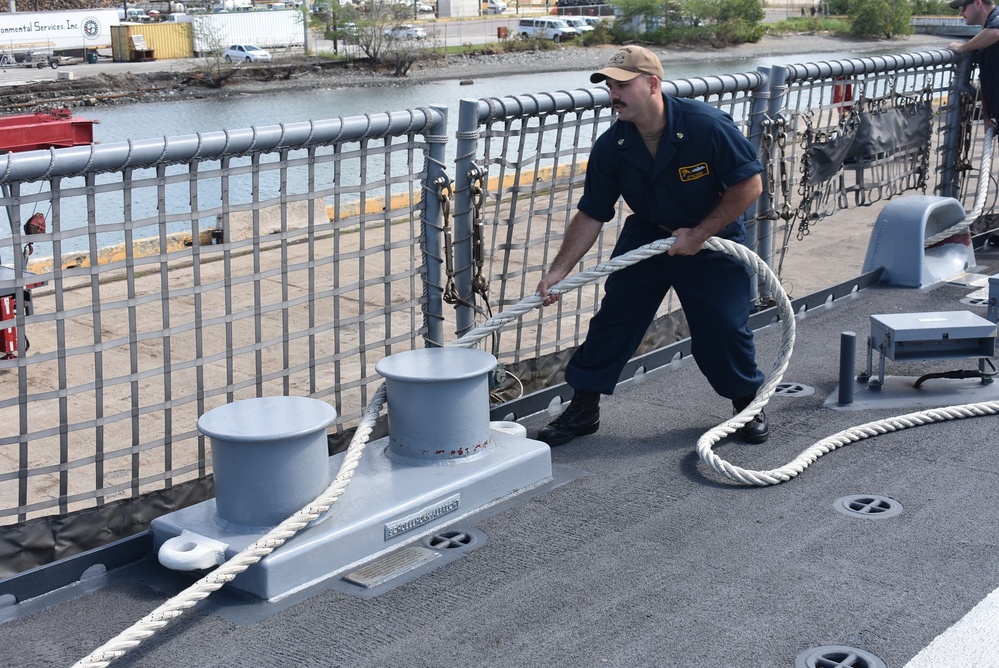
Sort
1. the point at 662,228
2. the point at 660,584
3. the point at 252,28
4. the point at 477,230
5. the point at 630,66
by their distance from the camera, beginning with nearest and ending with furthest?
1. the point at 660,584
2. the point at 630,66
3. the point at 662,228
4. the point at 477,230
5. the point at 252,28

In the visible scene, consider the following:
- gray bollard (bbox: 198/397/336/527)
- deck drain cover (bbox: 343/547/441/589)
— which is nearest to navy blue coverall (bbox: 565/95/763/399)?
deck drain cover (bbox: 343/547/441/589)

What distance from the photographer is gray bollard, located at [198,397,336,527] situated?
332 cm

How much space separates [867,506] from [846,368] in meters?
1.06

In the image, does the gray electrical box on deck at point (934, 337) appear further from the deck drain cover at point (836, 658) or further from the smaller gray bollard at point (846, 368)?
the deck drain cover at point (836, 658)

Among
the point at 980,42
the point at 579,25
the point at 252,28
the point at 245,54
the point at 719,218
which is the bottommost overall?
the point at 719,218

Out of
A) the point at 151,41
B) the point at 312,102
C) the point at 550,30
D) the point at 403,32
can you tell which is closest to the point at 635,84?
the point at 312,102

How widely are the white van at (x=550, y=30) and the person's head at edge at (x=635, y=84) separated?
7142 cm

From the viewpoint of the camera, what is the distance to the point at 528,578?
339 centimetres

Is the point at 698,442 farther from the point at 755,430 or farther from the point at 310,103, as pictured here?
the point at 310,103

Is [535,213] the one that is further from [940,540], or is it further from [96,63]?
[96,63]

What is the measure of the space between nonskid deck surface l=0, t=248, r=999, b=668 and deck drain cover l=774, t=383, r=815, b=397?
2.05 feet

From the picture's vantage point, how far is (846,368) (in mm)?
4812

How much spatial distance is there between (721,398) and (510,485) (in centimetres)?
144

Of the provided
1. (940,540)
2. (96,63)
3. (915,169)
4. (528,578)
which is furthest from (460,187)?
(96,63)
